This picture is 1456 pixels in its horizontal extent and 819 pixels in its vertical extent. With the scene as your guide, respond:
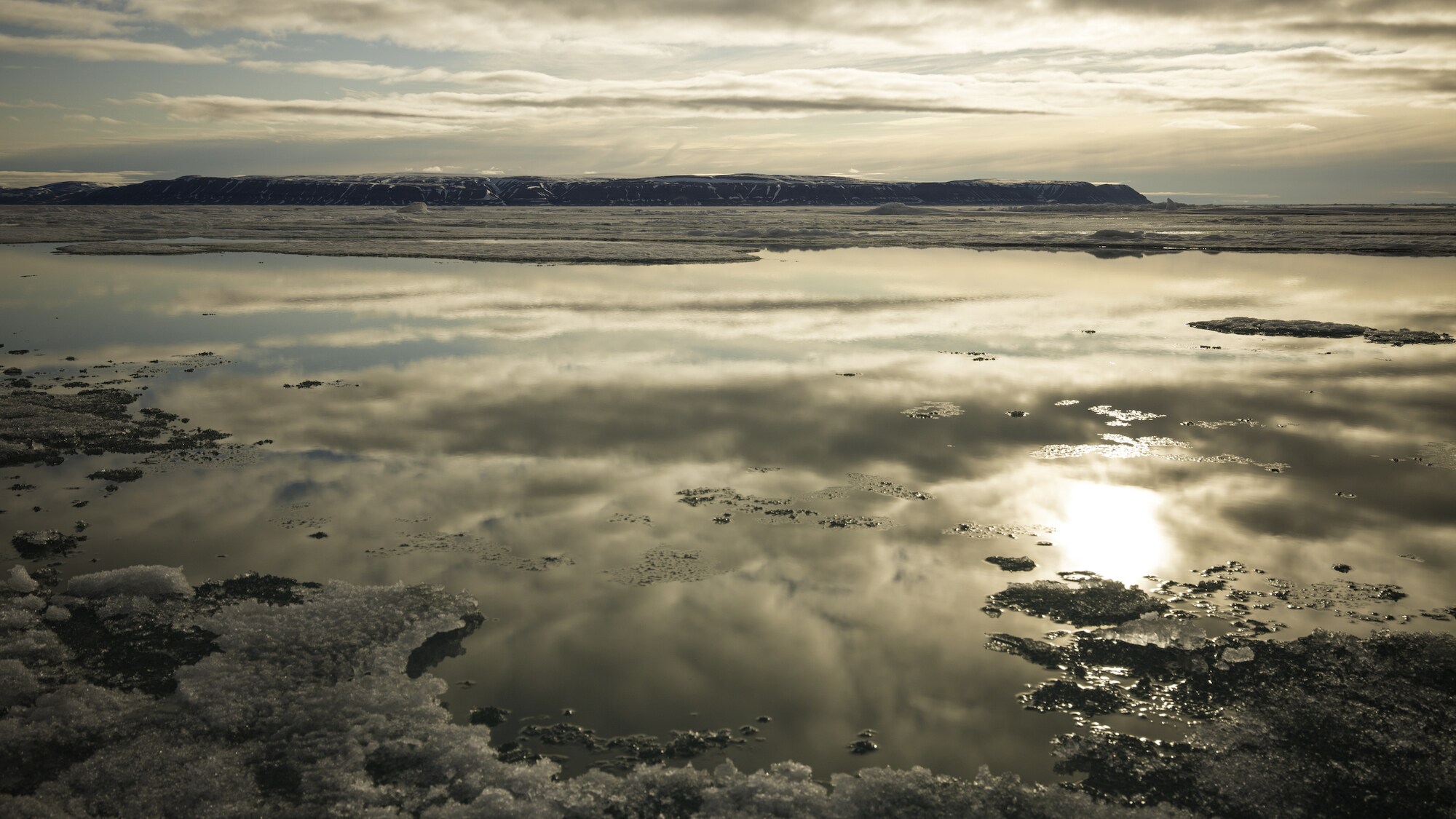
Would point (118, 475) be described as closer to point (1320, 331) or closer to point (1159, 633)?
point (1159, 633)

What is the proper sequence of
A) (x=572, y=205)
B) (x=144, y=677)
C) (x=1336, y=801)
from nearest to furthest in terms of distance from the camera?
(x=1336, y=801), (x=144, y=677), (x=572, y=205)

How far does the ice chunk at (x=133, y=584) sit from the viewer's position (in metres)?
9.59

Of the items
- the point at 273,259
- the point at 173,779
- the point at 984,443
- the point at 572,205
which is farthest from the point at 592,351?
the point at 572,205

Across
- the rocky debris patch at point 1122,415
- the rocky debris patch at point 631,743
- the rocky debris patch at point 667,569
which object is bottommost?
the rocky debris patch at point 631,743

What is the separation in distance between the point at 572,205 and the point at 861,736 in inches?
7932

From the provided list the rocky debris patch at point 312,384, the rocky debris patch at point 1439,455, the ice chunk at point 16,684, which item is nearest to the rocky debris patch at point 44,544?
the ice chunk at point 16,684

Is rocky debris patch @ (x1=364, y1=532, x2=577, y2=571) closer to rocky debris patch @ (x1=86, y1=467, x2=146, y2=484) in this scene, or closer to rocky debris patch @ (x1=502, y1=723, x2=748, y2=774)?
rocky debris patch @ (x1=502, y1=723, x2=748, y2=774)

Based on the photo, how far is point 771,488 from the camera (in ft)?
40.9

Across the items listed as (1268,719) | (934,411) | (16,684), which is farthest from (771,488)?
(16,684)

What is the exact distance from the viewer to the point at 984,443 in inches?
568

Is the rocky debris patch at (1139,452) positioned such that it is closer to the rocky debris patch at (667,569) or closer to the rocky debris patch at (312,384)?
the rocky debris patch at (667,569)

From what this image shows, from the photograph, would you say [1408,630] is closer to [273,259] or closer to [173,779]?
[173,779]

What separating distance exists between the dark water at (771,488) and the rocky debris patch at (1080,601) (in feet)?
0.87

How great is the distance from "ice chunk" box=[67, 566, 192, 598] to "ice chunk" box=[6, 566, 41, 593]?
0.39 metres
